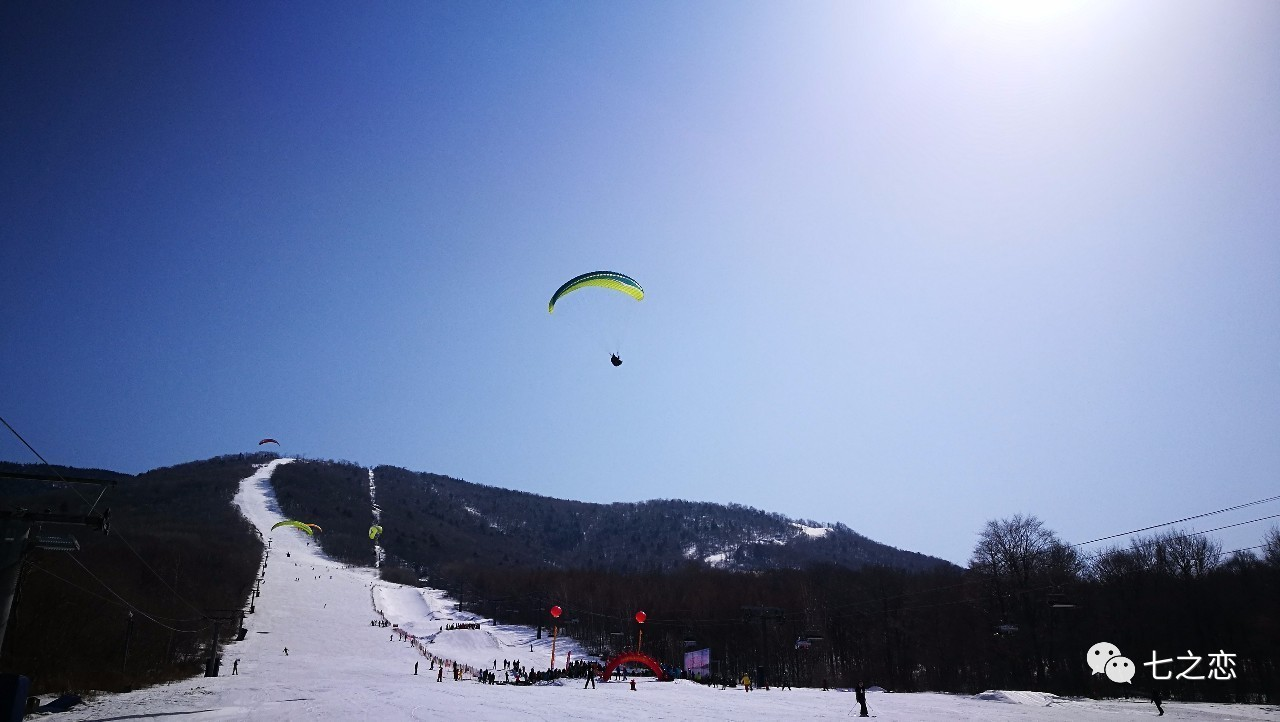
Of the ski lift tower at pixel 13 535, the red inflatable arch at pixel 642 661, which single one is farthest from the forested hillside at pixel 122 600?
the red inflatable arch at pixel 642 661

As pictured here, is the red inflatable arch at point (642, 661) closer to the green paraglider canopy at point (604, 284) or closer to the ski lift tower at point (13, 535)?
the green paraglider canopy at point (604, 284)

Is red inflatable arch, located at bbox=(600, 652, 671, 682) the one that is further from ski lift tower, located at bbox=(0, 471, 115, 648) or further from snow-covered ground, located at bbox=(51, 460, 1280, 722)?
ski lift tower, located at bbox=(0, 471, 115, 648)

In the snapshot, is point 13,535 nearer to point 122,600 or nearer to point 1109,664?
point 122,600

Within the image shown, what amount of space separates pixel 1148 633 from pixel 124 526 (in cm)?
15662

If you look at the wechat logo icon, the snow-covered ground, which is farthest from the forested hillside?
the wechat logo icon

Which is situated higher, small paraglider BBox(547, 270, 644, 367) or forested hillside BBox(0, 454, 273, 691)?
small paraglider BBox(547, 270, 644, 367)

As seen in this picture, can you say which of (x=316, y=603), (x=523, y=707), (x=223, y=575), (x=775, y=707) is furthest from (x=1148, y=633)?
(x=223, y=575)

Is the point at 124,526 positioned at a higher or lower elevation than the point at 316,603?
higher

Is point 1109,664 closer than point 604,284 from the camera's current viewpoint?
No

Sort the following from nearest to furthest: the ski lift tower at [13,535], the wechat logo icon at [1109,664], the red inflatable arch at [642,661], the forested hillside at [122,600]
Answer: the ski lift tower at [13,535] < the forested hillside at [122,600] < the wechat logo icon at [1109,664] < the red inflatable arch at [642,661]

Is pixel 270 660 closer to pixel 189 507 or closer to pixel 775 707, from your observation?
pixel 775 707

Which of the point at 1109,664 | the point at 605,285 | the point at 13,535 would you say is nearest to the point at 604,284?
the point at 605,285

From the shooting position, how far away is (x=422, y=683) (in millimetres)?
38750

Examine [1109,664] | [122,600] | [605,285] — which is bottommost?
[1109,664]
